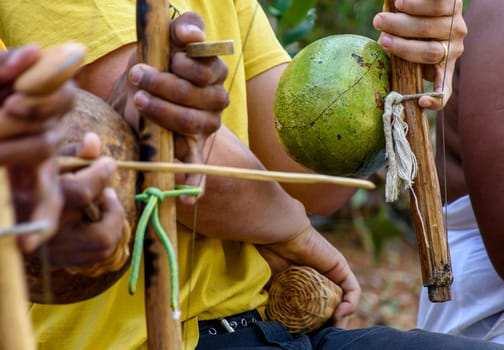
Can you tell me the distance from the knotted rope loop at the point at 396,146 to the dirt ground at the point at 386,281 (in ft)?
9.56

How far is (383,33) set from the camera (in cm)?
180

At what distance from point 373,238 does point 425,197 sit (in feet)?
12.1

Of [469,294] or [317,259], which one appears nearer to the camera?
[317,259]

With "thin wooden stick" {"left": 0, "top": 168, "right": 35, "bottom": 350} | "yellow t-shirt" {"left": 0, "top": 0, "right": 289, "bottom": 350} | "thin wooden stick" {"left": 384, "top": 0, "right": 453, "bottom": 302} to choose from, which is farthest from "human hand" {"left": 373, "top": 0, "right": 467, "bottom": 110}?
"thin wooden stick" {"left": 0, "top": 168, "right": 35, "bottom": 350}

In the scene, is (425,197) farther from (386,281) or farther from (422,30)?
(386,281)

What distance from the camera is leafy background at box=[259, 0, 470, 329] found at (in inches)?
197

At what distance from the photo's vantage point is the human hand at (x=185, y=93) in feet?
4.66

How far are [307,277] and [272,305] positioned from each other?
0.11m

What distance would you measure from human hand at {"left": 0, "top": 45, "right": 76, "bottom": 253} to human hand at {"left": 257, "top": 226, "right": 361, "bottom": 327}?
100cm

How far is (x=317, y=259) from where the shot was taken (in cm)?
205

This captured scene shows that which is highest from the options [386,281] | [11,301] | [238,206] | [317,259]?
[11,301]

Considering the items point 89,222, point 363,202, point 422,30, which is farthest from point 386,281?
point 89,222

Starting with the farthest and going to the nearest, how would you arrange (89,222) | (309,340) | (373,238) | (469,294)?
(373,238) → (469,294) → (309,340) → (89,222)

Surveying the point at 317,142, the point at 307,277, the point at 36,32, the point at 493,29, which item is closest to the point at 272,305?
the point at 307,277
